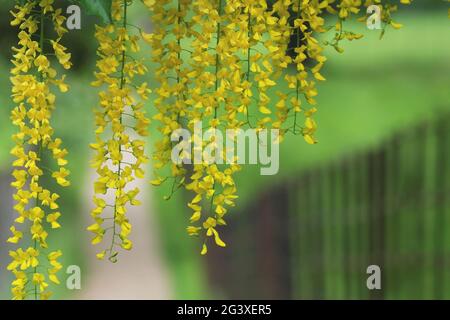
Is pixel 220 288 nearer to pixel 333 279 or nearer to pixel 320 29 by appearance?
pixel 333 279

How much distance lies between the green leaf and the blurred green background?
151 centimetres

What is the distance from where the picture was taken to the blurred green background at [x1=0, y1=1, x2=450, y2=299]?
9.15ft

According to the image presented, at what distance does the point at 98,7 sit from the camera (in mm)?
870

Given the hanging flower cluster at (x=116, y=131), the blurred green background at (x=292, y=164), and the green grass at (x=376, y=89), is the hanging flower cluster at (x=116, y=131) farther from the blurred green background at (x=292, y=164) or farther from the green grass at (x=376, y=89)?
the green grass at (x=376, y=89)

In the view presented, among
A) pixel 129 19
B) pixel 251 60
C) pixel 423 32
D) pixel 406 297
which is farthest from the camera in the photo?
pixel 423 32

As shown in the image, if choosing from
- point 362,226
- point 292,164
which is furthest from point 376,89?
point 362,226

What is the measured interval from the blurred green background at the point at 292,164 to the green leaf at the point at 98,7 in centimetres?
151

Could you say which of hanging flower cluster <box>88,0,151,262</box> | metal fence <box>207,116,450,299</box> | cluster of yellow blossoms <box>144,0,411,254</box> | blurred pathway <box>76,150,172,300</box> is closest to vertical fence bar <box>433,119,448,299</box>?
metal fence <box>207,116,450,299</box>

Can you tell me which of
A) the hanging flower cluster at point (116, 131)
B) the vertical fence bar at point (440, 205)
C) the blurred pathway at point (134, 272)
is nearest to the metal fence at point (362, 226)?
the vertical fence bar at point (440, 205)

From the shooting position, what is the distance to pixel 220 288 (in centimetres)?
374

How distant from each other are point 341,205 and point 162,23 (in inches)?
67.1

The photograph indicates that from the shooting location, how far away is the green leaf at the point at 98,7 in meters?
0.87

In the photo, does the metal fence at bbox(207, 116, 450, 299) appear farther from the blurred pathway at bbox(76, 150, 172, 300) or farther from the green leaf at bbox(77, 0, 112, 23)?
the green leaf at bbox(77, 0, 112, 23)
